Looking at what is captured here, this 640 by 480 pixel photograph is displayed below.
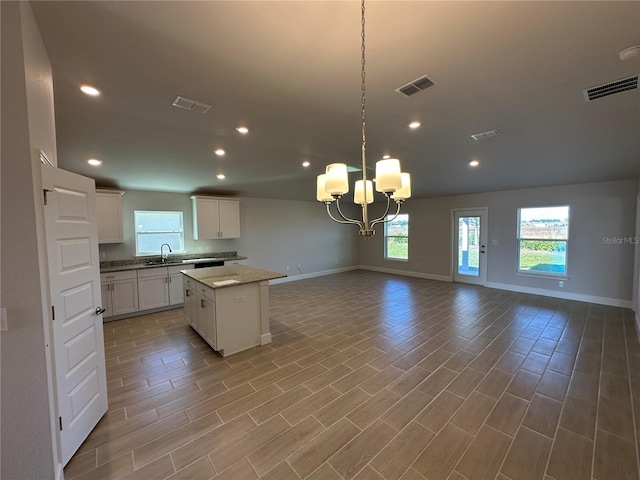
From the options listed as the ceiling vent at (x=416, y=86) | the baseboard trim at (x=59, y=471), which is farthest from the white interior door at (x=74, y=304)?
the ceiling vent at (x=416, y=86)

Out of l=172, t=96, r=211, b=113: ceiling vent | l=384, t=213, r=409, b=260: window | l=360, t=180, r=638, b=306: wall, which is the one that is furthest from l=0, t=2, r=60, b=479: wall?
l=384, t=213, r=409, b=260: window

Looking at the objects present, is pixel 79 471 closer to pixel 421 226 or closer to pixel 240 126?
pixel 240 126

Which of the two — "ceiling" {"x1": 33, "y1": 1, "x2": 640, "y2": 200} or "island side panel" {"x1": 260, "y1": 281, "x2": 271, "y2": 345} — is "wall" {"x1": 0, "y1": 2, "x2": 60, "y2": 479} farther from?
"island side panel" {"x1": 260, "y1": 281, "x2": 271, "y2": 345}

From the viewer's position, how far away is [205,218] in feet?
19.2

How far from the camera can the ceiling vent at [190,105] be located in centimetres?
245

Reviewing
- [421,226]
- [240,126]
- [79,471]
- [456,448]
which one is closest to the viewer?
[79,471]

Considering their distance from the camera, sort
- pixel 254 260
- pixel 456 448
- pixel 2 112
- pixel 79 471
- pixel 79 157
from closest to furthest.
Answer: pixel 2 112, pixel 79 471, pixel 456 448, pixel 79 157, pixel 254 260

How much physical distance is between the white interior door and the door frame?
24.6 feet

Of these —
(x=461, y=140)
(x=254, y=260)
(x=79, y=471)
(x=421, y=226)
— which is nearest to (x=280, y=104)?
(x=461, y=140)

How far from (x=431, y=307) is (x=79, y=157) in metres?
6.29

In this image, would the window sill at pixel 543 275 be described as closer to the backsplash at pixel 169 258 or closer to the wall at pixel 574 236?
the wall at pixel 574 236

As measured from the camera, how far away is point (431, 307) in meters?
5.05

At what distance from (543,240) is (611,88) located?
14.5 feet

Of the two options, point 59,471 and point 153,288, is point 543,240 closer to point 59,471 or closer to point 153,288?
point 59,471
